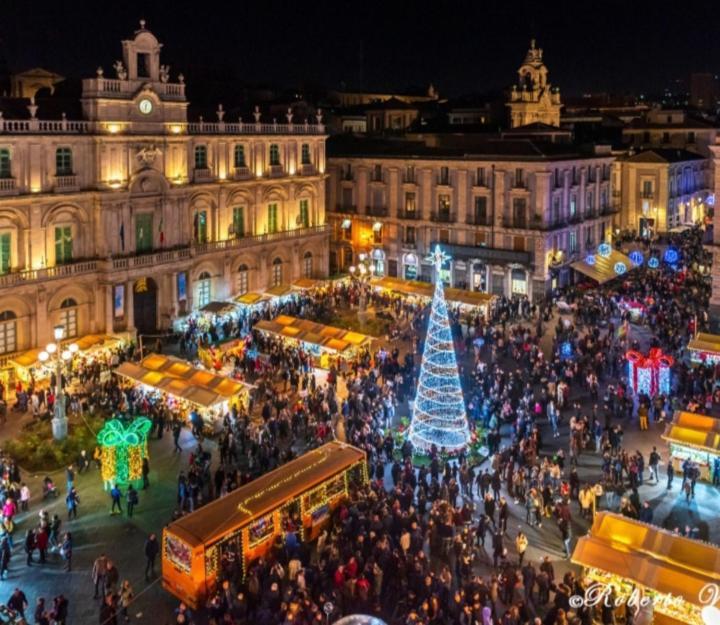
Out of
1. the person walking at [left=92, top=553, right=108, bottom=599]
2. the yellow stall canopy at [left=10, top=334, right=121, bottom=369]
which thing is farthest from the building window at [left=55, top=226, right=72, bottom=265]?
the person walking at [left=92, top=553, right=108, bottom=599]

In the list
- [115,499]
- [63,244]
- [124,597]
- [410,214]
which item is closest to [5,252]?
[63,244]

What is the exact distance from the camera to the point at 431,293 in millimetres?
46688

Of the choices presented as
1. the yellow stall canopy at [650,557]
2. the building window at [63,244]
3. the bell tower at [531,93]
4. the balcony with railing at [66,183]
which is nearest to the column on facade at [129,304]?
the building window at [63,244]

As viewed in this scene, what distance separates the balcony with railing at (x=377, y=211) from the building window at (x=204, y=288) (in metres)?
15.6

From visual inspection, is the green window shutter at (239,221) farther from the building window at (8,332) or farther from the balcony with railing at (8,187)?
the building window at (8,332)

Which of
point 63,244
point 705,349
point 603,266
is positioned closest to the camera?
point 705,349

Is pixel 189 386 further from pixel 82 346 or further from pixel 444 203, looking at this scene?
pixel 444 203

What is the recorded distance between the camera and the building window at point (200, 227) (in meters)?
45.2

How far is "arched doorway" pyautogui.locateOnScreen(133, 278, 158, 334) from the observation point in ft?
138

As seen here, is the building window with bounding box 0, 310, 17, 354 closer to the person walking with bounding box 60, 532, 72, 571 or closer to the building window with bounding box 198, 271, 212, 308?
the building window with bounding box 198, 271, 212, 308

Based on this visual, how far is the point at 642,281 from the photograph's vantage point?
51875 mm

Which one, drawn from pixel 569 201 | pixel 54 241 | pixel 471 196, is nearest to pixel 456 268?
pixel 471 196

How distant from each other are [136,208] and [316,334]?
40.4ft

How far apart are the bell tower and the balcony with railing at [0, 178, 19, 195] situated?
50018 mm
